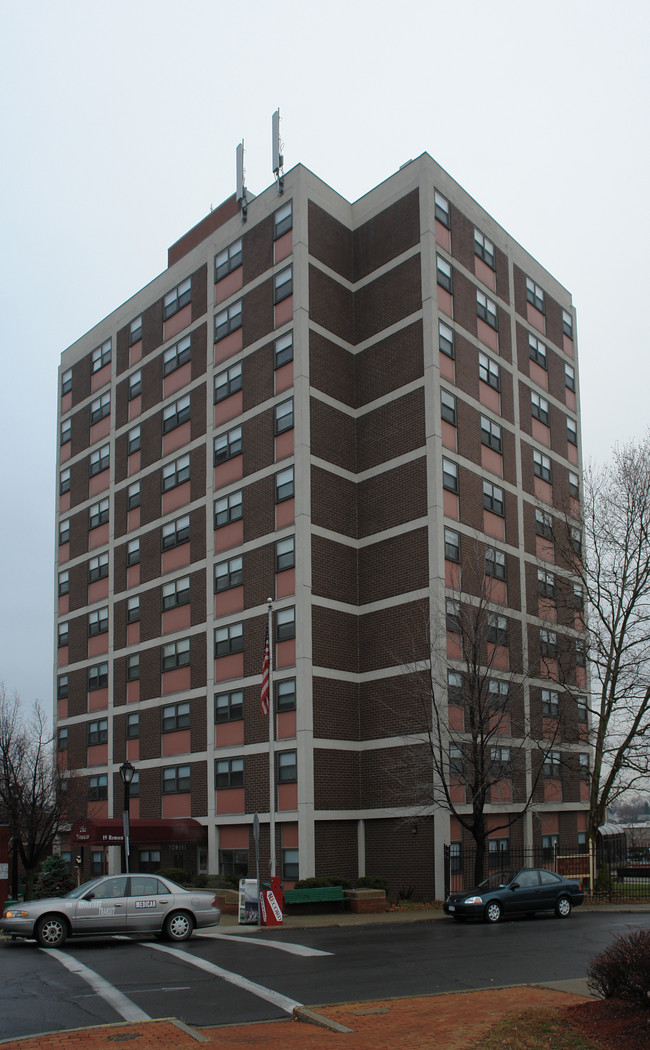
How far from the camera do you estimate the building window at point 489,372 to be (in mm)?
41812

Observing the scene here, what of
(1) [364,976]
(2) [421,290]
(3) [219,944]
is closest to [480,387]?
(2) [421,290]

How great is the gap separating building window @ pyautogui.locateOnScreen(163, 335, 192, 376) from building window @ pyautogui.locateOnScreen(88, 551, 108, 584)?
9875mm

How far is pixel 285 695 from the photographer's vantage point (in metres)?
36.7

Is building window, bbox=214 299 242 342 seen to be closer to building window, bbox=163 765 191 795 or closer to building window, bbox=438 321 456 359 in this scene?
building window, bbox=438 321 456 359

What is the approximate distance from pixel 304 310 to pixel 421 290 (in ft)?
15.1

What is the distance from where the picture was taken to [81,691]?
50.7 meters

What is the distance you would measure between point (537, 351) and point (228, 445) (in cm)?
1579

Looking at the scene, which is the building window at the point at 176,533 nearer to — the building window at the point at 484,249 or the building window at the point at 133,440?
the building window at the point at 133,440

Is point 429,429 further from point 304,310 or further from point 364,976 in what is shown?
point 364,976

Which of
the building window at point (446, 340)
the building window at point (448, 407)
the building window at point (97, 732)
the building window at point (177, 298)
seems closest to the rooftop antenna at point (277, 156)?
the building window at point (177, 298)

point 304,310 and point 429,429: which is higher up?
point 304,310

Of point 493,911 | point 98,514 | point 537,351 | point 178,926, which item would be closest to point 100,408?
point 98,514

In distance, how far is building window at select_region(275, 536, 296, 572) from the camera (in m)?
37.5

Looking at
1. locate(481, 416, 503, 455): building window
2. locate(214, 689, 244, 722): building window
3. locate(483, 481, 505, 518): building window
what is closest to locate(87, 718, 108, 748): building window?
locate(214, 689, 244, 722): building window
